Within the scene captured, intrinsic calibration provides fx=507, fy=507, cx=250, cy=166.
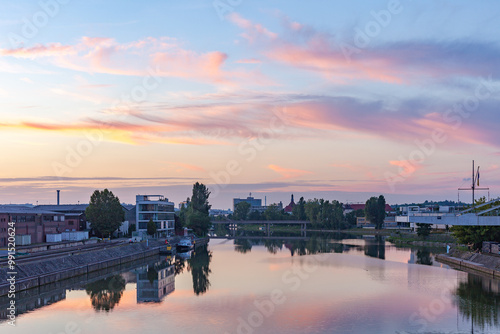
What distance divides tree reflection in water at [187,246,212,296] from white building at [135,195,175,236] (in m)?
21.7

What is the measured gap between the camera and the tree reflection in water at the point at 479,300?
164 feet

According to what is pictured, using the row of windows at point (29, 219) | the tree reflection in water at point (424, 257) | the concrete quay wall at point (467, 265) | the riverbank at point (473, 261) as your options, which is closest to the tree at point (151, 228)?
the row of windows at point (29, 219)

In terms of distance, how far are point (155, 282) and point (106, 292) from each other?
1124 centimetres

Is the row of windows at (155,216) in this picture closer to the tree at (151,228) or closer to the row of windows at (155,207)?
the row of windows at (155,207)

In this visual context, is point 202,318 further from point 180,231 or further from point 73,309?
point 180,231

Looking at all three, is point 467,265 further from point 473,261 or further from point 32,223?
point 32,223

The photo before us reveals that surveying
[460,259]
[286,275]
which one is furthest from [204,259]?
[460,259]

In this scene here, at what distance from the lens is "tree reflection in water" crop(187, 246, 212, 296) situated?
70938 mm

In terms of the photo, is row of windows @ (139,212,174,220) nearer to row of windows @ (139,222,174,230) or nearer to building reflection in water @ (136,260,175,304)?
row of windows @ (139,222,174,230)

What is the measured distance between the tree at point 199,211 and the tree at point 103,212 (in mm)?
53058

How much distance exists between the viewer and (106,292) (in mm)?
66375

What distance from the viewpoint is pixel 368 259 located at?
347 ft

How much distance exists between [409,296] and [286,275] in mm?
24663

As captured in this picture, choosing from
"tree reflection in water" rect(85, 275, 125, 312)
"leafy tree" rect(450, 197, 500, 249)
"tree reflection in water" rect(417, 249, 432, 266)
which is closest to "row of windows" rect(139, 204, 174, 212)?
"tree reflection in water" rect(85, 275, 125, 312)
